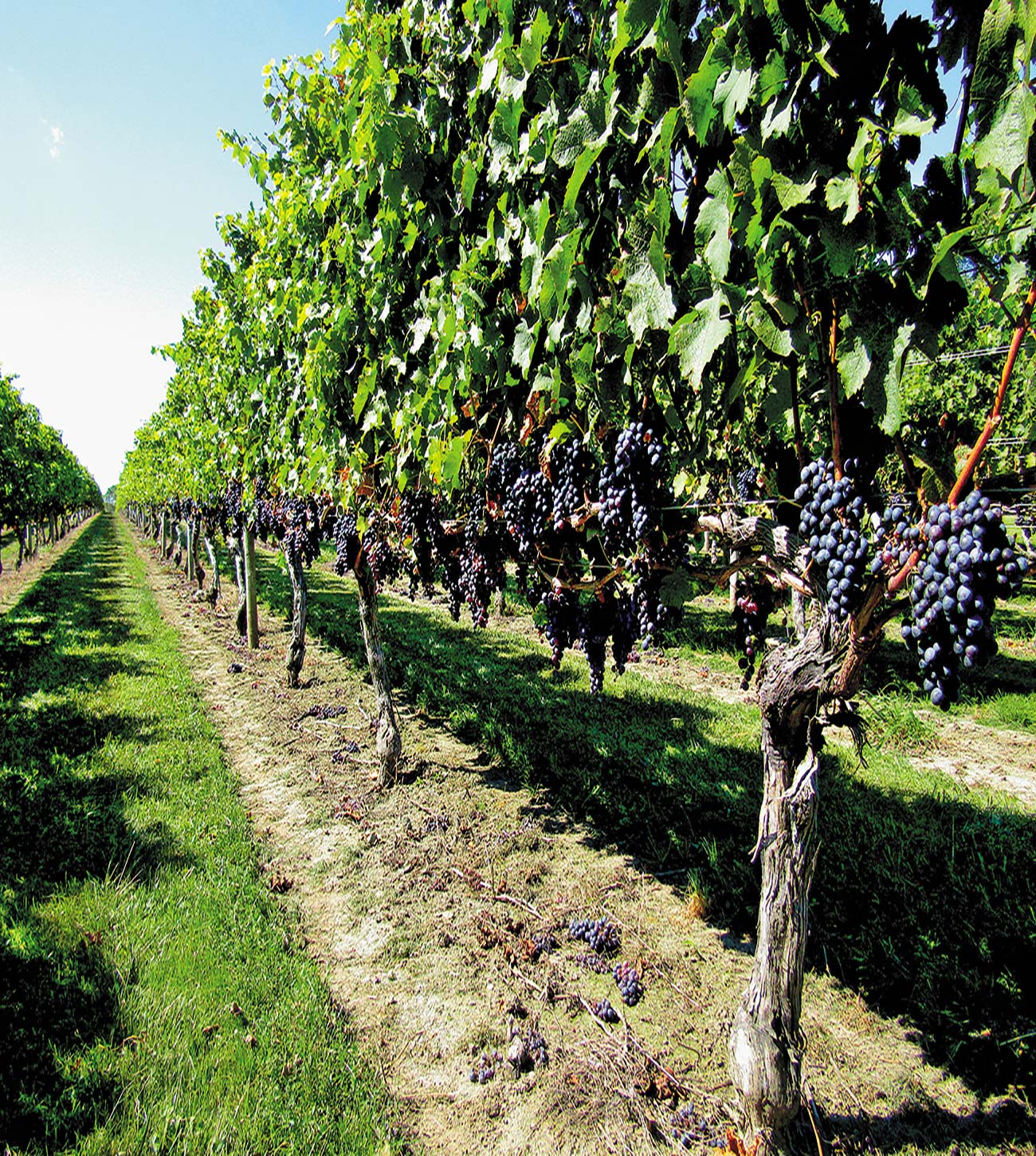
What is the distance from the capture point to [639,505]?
2.56 m

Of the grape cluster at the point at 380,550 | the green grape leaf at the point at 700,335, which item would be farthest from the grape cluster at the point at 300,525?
the green grape leaf at the point at 700,335

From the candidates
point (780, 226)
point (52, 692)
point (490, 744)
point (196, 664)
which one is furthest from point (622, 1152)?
point (196, 664)

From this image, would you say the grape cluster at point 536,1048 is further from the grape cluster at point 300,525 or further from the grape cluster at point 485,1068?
the grape cluster at point 300,525

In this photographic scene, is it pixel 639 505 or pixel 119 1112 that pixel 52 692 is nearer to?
pixel 119 1112

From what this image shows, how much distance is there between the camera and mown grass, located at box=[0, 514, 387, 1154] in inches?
112

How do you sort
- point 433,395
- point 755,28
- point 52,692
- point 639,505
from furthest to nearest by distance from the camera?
point 52,692
point 433,395
point 639,505
point 755,28

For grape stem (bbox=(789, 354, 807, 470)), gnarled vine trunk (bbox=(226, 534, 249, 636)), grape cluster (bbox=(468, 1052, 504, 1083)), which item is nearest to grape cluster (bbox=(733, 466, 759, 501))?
grape stem (bbox=(789, 354, 807, 470))

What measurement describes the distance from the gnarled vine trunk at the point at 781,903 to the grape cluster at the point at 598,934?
1.44m

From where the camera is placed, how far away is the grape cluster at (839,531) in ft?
6.18

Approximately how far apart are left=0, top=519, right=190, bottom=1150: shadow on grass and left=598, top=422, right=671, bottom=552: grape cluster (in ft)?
11.5

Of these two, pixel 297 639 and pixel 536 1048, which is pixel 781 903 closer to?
pixel 536 1048

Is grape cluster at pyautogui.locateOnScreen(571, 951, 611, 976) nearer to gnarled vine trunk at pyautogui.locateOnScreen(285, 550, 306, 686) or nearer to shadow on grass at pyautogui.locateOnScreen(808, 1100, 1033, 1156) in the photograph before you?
shadow on grass at pyautogui.locateOnScreen(808, 1100, 1033, 1156)

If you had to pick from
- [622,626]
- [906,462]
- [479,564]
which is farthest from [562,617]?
[906,462]

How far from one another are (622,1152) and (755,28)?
4.11 meters
